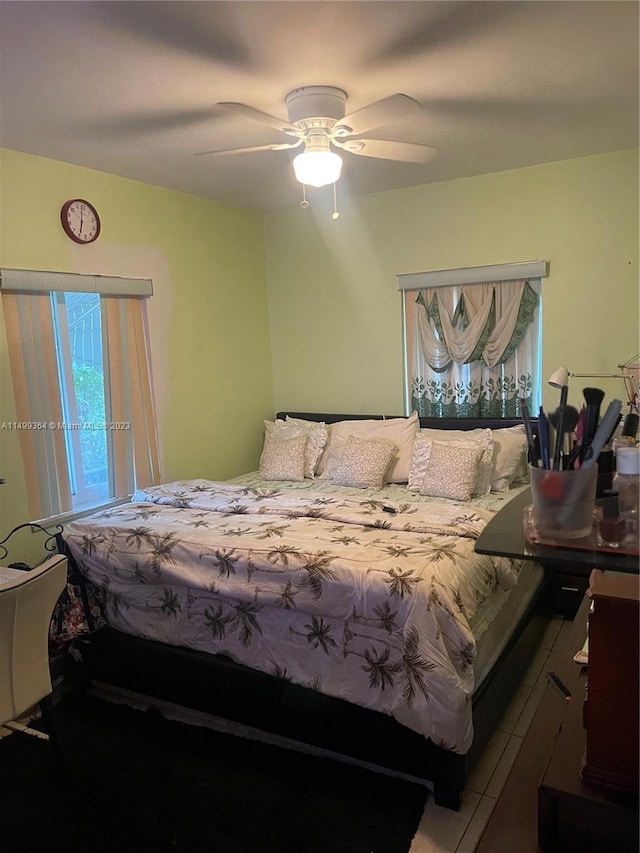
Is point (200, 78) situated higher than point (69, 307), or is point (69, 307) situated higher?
point (200, 78)

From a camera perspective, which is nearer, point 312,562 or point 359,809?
point 359,809

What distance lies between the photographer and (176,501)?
3.06 metres

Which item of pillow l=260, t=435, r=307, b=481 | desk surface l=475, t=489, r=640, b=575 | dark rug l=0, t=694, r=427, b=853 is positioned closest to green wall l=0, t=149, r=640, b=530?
pillow l=260, t=435, r=307, b=481

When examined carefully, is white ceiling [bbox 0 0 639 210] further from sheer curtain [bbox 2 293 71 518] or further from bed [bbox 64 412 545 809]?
bed [bbox 64 412 545 809]

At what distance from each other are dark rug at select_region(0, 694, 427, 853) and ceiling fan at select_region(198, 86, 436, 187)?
225cm

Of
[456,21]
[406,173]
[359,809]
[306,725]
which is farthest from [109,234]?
[359,809]

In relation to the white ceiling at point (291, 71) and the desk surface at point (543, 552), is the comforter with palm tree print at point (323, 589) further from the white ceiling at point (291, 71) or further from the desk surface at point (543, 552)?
the white ceiling at point (291, 71)

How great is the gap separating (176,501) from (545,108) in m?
2.44

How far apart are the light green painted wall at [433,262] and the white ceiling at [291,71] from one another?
40cm

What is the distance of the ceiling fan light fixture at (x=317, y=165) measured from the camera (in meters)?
2.32

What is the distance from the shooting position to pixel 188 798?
6.91 ft

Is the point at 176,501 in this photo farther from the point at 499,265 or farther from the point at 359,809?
the point at 499,265

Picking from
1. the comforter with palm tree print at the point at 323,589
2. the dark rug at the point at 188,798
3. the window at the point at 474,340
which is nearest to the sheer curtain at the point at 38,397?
the comforter with palm tree print at the point at 323,589

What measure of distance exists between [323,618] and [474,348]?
2.19 meters
